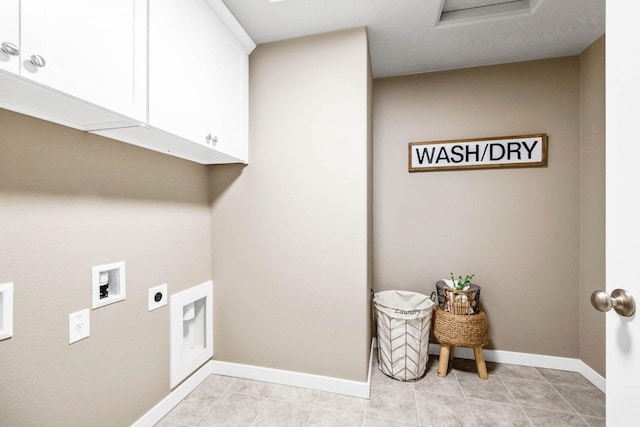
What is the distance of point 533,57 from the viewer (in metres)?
2.13

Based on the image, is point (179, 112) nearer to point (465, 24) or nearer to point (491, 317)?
point (465, 24)

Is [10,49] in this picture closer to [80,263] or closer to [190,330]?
[80,263]

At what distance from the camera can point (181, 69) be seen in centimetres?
131

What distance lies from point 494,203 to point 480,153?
1.37 ft

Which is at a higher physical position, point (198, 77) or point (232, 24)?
point (232, 24)

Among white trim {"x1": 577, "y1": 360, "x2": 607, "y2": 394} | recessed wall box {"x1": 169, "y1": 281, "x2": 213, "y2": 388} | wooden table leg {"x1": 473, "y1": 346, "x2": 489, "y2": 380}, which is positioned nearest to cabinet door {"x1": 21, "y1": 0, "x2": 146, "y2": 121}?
recessed wall box {"x1": 169, "y1": 281, "x2": 213, "y2": 388}

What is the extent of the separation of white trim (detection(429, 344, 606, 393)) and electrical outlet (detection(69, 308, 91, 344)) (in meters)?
2.35

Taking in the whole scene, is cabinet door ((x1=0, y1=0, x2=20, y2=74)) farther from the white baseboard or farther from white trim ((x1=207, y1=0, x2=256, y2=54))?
the white baseboard

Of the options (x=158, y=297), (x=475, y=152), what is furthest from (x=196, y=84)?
(x=475, y=152)

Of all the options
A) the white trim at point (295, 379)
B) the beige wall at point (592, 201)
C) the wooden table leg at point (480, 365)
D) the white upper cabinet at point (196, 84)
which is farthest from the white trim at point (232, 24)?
the wooden table leg at point (480, 365)

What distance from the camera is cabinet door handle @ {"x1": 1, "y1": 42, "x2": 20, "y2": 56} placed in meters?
0.70

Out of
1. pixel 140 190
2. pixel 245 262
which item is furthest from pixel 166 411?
pixel 140 190

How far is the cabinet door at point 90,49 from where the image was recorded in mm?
778

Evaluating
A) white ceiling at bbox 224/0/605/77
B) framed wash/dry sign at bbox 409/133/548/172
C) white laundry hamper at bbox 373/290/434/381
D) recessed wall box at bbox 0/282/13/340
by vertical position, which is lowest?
white laundry hamper at bbox 373/290/434/381
